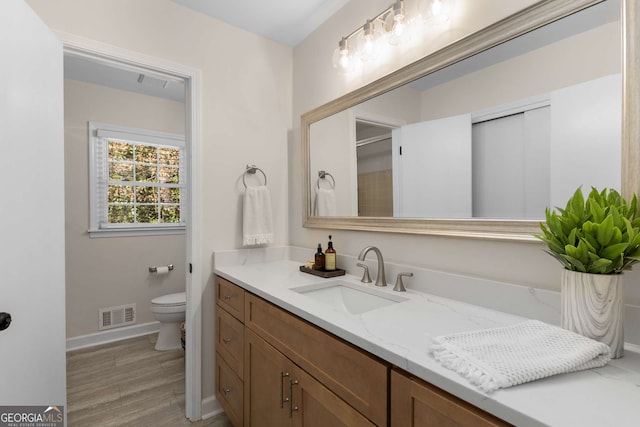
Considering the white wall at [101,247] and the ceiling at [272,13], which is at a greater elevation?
the ceiling at [272,13]

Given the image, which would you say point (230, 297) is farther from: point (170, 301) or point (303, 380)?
point (170, 301)

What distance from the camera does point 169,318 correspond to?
2643mm

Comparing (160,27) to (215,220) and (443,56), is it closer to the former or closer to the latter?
(215,220)

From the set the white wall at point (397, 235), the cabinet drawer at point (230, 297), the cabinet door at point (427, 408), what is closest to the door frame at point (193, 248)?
the cabinet drawer at point (230, 297)

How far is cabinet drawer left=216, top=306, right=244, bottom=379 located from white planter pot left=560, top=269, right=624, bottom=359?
4.39 feet

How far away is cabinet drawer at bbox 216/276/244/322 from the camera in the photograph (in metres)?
1.55

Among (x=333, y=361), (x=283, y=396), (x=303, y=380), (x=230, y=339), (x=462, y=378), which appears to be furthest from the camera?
(x=230, y=339)

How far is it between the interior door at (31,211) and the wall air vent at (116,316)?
1609 millimetres

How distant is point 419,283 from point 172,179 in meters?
2.95

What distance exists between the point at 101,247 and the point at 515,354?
3.28 metres

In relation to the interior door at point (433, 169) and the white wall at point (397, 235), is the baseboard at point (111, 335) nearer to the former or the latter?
the white wall at point (397, 235)

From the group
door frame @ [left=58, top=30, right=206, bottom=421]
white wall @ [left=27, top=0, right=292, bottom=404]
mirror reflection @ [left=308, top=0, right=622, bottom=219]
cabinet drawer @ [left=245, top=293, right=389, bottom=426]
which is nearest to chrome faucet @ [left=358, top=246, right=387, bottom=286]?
mirror reflection @ [left=308, top=0, right=622, bottom=219]

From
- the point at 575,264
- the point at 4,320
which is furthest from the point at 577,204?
the point at 4,320

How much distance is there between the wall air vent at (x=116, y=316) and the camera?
2.81 m
